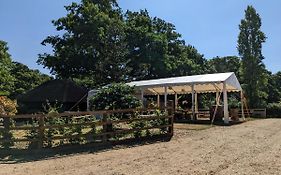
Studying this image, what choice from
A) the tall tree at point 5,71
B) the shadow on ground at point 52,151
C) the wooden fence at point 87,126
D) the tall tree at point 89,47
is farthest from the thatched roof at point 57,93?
the shadow on ground at point 52,151

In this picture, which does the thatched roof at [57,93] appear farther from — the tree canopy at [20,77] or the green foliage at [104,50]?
the tree canopy at [20,77]

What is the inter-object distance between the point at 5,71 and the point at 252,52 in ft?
73.7

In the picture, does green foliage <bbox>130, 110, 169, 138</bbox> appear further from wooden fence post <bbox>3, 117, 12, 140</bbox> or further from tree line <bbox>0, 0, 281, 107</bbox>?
tree line <bbox>0, 0, 281, 107</bbox>

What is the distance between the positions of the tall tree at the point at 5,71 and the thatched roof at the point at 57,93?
86.4 inches

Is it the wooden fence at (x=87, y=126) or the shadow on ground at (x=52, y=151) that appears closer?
the shadow on ground at (x=52, y=151)

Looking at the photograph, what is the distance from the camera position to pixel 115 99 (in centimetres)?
1471

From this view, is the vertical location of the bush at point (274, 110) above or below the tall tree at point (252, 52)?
below

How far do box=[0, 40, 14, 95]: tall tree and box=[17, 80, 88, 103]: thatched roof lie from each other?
2.20 m

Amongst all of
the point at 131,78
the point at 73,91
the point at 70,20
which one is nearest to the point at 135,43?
the point at 131,78

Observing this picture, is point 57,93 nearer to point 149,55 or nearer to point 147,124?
point 149,55

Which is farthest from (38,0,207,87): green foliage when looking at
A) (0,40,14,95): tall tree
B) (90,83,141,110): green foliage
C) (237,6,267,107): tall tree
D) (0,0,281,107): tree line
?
(90,83,141,110): green foliage

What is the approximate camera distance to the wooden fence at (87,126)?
10070 millimetres

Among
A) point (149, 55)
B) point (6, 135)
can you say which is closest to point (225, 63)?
point (149, 55)

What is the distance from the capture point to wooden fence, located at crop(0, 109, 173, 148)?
10.1 metres
